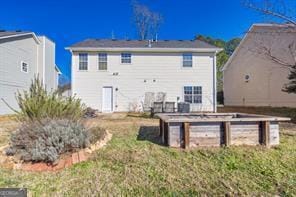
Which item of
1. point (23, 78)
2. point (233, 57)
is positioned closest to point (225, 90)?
point (233, 57)

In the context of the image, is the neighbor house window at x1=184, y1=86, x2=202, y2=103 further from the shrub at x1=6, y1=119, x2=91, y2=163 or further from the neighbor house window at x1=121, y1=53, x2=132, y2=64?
the shrub at x1=6, y1=119, x2=91, y2=163

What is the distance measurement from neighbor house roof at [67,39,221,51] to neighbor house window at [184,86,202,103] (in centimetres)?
272

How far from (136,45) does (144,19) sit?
1492 cm

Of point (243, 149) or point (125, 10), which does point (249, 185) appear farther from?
point (125, 10)

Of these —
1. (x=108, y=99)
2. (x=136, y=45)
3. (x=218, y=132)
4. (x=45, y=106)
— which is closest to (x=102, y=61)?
(x=108, y=99)

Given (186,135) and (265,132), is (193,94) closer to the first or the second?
(265,132)

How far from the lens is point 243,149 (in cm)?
533

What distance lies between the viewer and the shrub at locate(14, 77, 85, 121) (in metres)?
5.99

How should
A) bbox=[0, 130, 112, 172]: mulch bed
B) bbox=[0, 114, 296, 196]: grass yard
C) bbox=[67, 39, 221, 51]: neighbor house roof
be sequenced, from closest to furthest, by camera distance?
bbox=[0, 114, 296, 196]: grass yard, bbox=[0, 130, 112, 172]: mulch bed, bbox=[67, 39, 221, 51]: neighbor house roof

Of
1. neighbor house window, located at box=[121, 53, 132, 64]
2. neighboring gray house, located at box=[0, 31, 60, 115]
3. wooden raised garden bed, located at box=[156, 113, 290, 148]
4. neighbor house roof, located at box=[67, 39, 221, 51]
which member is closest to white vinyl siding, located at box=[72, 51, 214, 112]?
neighbor house window, located at box=[121, 53, 132, 64]

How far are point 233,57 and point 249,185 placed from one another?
21.0 m

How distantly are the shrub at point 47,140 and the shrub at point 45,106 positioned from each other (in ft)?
2.00

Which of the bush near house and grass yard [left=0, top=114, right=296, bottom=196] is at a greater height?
the bush near house

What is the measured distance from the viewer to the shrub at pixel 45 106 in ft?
19.7
